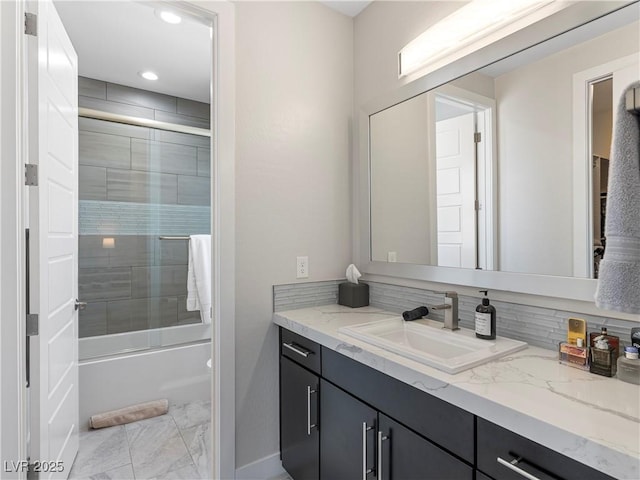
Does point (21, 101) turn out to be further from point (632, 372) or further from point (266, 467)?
point (632, 372)

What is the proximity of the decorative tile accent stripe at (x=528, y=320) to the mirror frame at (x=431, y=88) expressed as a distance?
0.21ft

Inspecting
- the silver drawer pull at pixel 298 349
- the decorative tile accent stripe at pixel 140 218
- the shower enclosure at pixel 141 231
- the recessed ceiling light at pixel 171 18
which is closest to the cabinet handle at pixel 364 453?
the silver drawer pull at pixel 298 349

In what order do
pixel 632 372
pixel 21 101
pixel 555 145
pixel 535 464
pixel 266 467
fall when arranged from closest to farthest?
pixel 535 464
pixel 632 372
pixel 555 145
pixel 21 101
pixel 266 467

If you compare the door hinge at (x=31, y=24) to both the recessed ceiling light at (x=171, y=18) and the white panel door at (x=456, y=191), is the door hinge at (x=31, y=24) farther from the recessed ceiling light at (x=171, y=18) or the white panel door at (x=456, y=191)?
the white panel door at (x=456, y=191)

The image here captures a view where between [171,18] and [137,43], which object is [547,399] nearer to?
[171,18]

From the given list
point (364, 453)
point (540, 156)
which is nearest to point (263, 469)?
point (364, 453)

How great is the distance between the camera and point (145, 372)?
2502 millimetres

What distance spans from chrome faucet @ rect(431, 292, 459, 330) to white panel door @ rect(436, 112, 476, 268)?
15cm

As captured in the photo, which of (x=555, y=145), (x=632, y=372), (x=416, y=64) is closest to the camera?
(x=632, y=372)

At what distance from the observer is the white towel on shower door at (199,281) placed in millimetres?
3004

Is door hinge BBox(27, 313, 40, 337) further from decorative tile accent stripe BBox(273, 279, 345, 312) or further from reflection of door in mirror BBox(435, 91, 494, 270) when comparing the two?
reflection of door in mirror BBox(435, 91, 494, 270)

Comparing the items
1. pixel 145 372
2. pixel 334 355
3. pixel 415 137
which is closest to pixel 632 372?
pixel 334 355

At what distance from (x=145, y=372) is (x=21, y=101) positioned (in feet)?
6.42

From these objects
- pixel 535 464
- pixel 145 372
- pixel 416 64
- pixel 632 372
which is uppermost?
pixel 416 64
